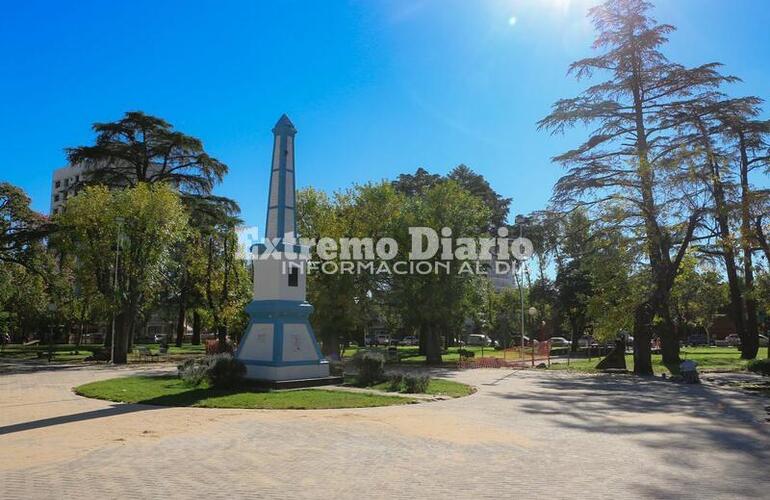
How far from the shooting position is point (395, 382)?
17.1 metres

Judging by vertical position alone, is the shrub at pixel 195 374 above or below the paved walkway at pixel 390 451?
above

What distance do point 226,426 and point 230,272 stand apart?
30.0 m

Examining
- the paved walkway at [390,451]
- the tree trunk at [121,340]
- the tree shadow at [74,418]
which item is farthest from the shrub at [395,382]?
the tree trunk at [121,340]

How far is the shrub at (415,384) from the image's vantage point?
52.6ft

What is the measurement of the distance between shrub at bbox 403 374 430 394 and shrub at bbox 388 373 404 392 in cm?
28

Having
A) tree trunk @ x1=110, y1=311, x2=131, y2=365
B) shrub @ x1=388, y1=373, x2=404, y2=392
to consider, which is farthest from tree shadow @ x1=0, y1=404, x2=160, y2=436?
tree trunk @ x1=110, y1=311, x2=131, y2=365

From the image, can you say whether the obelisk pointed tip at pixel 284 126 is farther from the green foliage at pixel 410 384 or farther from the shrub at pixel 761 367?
the shrub at pixel 761 367

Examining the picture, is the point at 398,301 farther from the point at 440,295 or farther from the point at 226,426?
the point at 226,426

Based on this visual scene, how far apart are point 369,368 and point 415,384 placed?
255cm

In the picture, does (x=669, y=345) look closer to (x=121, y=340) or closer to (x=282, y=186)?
(x=282, y=186)

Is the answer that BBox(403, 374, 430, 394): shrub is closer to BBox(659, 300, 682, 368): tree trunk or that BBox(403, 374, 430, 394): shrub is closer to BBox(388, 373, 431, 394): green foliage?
BBox(388, 373, 431, 394): green foliage

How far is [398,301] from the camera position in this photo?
3098 centimetres

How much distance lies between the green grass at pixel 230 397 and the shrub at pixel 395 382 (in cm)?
158

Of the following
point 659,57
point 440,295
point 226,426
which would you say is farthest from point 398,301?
point 226,426
